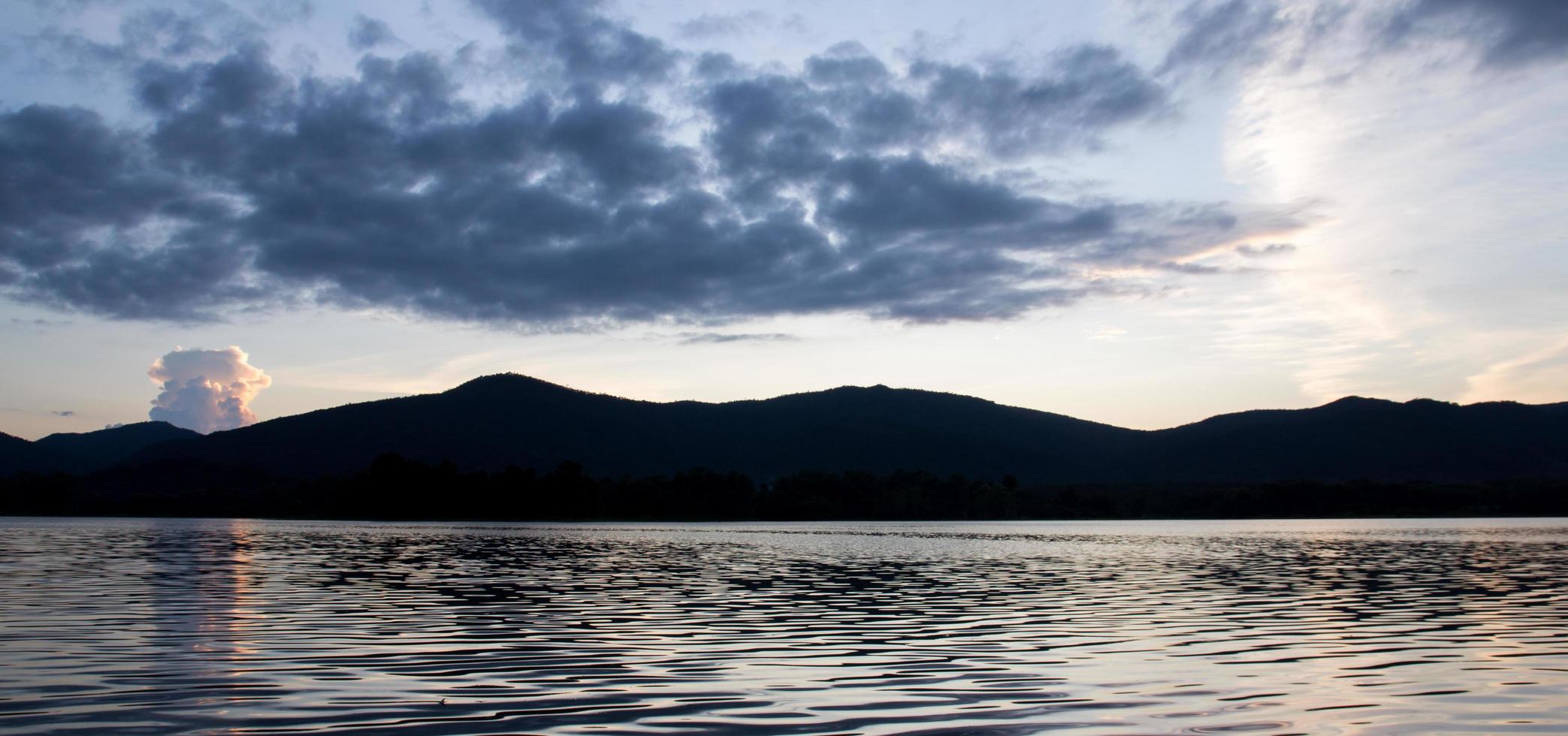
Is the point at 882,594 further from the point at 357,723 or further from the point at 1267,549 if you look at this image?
the point at 1267,549

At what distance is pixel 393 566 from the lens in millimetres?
55781

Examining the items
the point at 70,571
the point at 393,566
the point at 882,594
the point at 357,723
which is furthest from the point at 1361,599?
the point at 70,571

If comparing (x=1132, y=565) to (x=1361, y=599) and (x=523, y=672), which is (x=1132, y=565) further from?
(x=523, y=672)

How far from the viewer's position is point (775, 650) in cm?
2356

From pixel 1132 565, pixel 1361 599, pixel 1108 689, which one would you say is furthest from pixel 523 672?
pixel 1132 565

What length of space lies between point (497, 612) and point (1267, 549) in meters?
64.3

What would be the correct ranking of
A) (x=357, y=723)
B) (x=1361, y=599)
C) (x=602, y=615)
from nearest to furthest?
(x=357, y=723) → (x=602, y=615) → (x=1361, y=599)

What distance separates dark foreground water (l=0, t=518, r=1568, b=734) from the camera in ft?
50.9

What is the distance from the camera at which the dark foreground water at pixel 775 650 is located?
50.9 ft

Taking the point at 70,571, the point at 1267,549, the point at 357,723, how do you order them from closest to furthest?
the point at 357,723 < the point at 70,571 < the point at 1267,549

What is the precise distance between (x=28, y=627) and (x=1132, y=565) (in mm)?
48658

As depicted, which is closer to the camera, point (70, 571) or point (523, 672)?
point (523, 672)

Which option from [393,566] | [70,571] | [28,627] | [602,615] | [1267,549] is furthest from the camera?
[1267,549]

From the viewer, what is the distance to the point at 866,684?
728 inches
